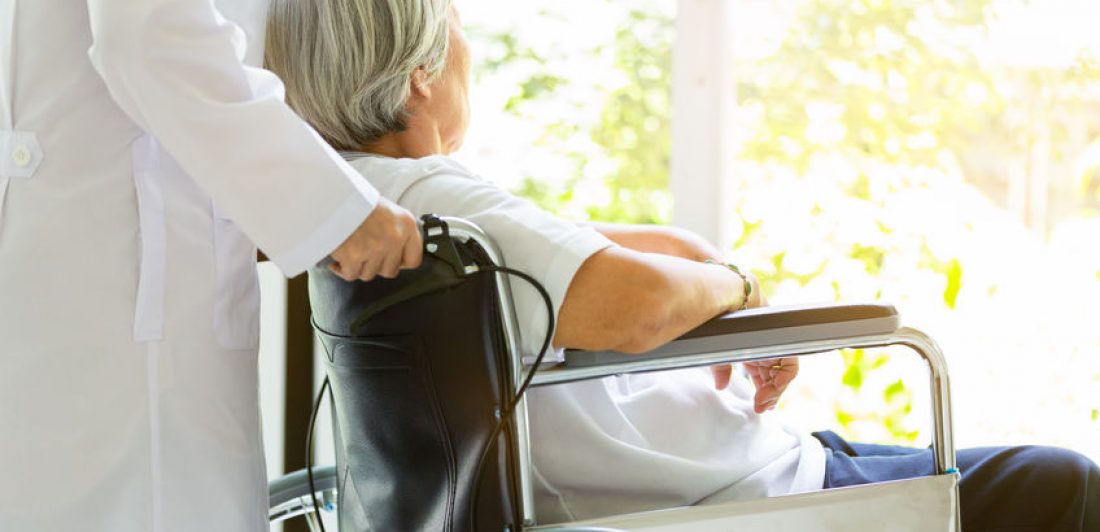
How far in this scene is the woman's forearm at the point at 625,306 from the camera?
115 centimetres

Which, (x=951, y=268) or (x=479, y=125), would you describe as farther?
(x=479, y=125)

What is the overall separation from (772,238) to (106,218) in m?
1.90

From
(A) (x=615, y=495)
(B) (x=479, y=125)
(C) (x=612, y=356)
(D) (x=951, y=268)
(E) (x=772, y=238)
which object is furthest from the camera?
(B) (x=479, y=125)

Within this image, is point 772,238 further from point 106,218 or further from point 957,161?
point 106,218

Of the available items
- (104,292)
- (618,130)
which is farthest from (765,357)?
(618,130)

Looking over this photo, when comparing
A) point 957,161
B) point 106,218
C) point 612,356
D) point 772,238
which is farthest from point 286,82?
point 957,161

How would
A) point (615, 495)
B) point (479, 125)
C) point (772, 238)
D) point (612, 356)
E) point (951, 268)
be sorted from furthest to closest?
point (479, 125) < point (772, 238) < point (951, 268) < point (615, 495) < point (612, 356)

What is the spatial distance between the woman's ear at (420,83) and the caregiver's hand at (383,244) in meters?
0.33

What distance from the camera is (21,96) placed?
3.95 feet

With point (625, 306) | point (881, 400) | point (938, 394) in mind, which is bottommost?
point (881, 400)

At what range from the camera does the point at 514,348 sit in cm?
115

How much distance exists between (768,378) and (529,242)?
0.47 metres

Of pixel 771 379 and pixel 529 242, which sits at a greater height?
pixel 529 242

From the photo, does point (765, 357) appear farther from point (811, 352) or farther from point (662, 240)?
point (662, 240)
